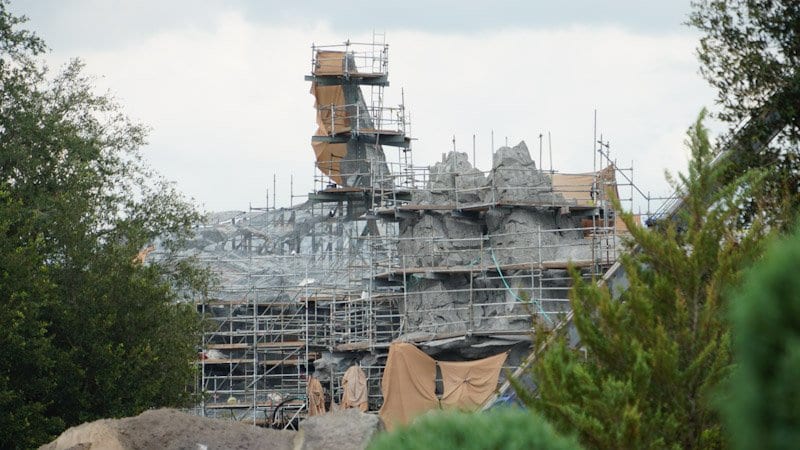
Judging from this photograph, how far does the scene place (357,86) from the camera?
55500 mm

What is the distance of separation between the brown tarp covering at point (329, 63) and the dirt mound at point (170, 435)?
43.9m

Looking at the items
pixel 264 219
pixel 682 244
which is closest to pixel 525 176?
pixel 264 219

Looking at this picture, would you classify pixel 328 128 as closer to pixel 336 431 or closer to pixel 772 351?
pixel 336 431

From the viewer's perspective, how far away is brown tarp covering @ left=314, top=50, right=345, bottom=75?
55.1 m

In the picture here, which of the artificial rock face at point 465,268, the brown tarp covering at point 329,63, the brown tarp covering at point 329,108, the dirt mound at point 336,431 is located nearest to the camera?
the dirt mound at point 336,431

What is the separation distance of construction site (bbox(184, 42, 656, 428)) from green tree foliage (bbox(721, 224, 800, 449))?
78.1 ft

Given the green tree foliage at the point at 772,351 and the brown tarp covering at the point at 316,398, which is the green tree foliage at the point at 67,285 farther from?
Answer: the green tree foliage at the point at 772,351

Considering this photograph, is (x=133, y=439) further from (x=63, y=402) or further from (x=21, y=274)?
(x=63, y=402)

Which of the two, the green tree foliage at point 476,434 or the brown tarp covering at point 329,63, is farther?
the brown tarp covering at point 329,63

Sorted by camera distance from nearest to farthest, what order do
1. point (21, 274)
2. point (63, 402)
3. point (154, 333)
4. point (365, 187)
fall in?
point (21, 274)
point (63, 402)
point (154, 333)
point (365, 187)

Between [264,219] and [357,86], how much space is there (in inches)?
470

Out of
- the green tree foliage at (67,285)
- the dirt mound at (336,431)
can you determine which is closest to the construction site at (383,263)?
the green tree foliage at (67,285)

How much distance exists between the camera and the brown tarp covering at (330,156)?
5469cm

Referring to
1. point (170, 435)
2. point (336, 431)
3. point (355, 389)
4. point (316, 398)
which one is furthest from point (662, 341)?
point (316, 398)
